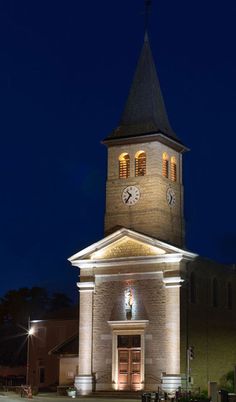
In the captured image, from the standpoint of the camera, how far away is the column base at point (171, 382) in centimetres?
5378

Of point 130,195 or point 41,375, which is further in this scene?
point 41,375

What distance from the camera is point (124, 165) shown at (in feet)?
204

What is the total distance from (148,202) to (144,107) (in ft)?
23.9

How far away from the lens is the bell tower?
60.2 metres

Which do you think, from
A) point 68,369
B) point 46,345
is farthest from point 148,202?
point 46,345

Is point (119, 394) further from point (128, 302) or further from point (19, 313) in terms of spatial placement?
point (19, 313)

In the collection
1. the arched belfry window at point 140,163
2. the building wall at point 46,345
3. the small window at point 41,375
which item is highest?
the arched belfry window at point 140,163

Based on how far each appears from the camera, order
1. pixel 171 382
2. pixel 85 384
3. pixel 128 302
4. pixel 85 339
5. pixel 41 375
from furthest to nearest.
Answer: pixel 41 375 → pixel 85 339 → pixel 85 384 → pixel 128 302 → pixel 171 382

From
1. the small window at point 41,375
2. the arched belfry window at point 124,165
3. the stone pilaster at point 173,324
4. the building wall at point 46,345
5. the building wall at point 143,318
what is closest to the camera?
the stone pilaster at point 173,324

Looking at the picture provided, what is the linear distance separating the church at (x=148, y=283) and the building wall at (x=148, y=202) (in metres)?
0.07

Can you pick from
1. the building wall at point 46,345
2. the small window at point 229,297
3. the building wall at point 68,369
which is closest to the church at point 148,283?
the small window at point 229,297

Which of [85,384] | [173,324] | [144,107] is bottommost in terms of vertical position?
[85,384]

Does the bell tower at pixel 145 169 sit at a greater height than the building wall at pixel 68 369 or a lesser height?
greater

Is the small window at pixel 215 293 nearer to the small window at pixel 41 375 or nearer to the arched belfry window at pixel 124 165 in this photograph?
the arched belfry window at pixel 124 165
